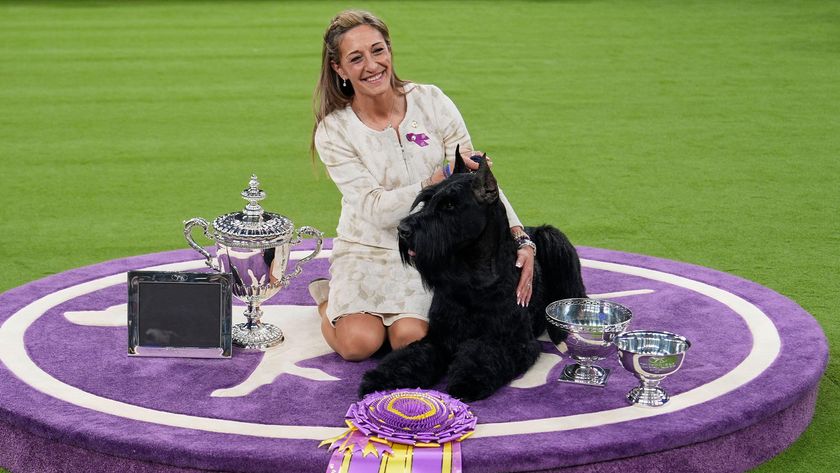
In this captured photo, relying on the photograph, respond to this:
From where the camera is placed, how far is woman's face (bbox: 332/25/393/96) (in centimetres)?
408

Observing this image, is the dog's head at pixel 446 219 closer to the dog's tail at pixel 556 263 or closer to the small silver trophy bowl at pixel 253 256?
the dog's tail at pixel 556 263

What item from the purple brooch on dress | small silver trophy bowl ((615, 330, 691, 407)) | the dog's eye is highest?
the purple brooch on dress

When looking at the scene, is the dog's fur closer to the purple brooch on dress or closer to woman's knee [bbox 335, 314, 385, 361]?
woman's knee [bbox 335, 314, 385, 361]

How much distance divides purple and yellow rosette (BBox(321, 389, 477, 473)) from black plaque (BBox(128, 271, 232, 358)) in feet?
2.43

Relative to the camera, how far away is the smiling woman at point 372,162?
161 inches

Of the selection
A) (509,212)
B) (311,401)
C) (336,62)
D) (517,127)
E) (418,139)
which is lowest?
(517,127)

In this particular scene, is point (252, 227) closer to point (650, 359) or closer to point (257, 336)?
point (257, 336)

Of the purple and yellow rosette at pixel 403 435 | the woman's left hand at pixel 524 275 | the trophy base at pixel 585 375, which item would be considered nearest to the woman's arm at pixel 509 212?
the woman's left hand at pixel 524 275

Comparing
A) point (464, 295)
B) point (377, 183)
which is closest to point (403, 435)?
point (464, 295)

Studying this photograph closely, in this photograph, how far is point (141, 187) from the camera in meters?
6.88

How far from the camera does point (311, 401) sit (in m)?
3.64

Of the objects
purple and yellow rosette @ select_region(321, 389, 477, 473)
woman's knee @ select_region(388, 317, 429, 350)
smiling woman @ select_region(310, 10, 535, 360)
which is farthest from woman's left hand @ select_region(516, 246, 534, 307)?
purple and yellow rosette @ select_region(321, 389, 477, 473)

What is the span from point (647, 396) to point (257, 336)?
141cm

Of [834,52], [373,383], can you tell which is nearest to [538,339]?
[373,383]
